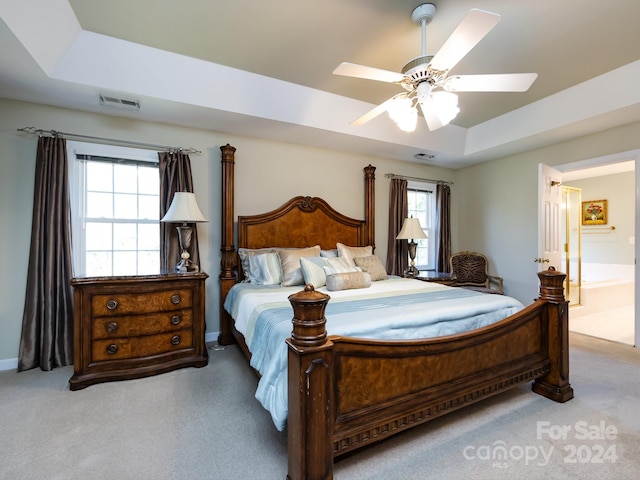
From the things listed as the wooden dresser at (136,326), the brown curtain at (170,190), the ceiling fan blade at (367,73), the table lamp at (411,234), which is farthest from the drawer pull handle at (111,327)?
the table lamp at (411,234)

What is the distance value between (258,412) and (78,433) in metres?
1.06

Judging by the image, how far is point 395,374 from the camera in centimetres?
158

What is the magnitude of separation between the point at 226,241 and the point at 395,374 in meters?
2.37

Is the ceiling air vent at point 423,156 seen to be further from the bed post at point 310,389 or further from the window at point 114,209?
the bed post at point 310,389

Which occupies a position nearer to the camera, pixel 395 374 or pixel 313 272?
pixel 395 374

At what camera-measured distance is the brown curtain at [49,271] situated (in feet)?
8.68

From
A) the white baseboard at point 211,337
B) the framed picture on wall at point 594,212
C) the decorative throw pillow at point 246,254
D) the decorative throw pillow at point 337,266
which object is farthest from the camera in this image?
the framed picture on wall at point 594,212

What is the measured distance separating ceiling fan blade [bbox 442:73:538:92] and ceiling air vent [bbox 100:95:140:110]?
2.64 m

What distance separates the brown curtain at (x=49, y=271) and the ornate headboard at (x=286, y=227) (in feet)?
4.48

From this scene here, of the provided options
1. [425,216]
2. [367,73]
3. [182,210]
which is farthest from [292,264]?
[425,216]

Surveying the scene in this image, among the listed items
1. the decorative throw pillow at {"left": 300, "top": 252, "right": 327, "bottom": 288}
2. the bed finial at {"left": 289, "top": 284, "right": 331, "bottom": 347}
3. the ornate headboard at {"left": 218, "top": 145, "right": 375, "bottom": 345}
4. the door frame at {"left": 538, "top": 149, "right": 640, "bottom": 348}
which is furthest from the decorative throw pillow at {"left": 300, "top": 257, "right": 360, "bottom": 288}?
the door frame at {"left": 538, "top": 149, "right": 640, "bottom": 348}

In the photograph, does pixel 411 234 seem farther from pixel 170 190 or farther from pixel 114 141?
pixel 114 141

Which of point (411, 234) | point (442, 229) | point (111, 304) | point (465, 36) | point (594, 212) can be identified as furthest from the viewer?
point (594, 212)

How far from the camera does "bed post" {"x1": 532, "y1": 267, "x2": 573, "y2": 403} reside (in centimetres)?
216
